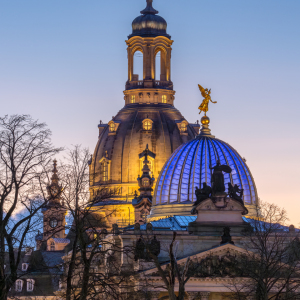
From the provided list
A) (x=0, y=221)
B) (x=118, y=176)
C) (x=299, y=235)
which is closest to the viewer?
(x=0, y=221)

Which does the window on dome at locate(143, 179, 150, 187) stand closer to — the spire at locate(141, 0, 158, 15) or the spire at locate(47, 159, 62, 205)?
the spire at locate(141, 0, 158, 15)

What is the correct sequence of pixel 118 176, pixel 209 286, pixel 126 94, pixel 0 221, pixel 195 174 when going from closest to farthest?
pixel 0 221, pixel 209 286, pixel 195 174, pixel 118 176, pixel 126 94

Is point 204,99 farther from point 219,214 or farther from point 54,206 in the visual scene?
point 54,206

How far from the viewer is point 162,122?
156m

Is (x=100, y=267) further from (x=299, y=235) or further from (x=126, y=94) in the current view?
(x=126, y=94)

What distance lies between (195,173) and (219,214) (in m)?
19.3

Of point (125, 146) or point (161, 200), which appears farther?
point (125, 146)

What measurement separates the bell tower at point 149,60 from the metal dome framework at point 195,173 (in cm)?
4370

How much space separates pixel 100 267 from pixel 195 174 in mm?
29124

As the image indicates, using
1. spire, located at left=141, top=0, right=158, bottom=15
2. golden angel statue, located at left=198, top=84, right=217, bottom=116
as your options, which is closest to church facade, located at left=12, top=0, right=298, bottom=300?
spire, located at left=141, top=0, right=158, bottom=15

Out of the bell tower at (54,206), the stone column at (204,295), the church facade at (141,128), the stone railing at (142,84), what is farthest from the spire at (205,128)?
the bell tower at (54,206)

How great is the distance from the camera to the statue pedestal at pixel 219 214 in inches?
3661

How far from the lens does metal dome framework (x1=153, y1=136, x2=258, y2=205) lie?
112 metres

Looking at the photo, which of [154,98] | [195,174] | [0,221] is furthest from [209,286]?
[154,98]
